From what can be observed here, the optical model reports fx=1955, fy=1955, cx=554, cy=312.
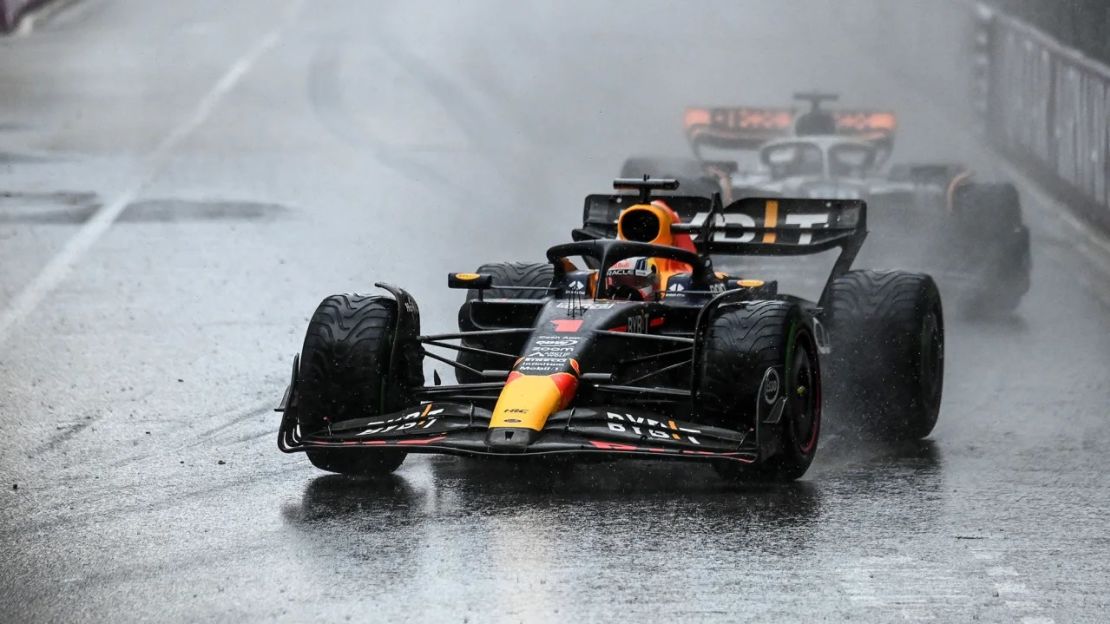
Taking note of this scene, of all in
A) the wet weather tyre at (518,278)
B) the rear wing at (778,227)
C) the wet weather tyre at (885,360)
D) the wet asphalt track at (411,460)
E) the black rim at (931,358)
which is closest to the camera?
the wet asphalt track at (411,460)

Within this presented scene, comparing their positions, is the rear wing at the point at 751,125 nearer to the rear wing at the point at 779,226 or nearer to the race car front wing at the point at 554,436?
the rear wing at the point at 779,226

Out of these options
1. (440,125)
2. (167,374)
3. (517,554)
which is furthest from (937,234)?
(440,125)

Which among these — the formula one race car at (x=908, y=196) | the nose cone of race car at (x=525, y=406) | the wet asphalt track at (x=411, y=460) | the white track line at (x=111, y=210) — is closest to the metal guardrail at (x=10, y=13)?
the white track line at (x=111, y=210)

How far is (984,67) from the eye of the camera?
95.0 ft

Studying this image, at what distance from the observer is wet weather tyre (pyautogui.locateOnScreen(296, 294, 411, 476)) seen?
952cm

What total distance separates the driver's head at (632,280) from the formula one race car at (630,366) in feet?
0.04

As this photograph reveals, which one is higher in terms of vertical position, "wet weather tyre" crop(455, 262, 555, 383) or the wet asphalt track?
"wet weather tyre" crop(455, 262, 555, 383)

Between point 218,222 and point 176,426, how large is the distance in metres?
9.02

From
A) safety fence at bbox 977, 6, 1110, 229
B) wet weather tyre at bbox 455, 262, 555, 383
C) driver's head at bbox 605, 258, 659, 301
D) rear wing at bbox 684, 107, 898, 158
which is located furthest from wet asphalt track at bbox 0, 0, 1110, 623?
rear wing at bbox 684, 107, 898, 158

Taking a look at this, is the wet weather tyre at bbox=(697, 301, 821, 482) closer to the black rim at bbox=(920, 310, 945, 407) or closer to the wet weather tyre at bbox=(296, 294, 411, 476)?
the wet weather tyre at bbox=(296, 294, 411, 476)

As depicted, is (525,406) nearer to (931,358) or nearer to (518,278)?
(518,278)

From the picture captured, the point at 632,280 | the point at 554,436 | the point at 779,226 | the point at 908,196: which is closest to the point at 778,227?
the point at 779,226

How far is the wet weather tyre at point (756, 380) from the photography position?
914 centimetres

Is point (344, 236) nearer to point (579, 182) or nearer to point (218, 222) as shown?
point (218, 222)
